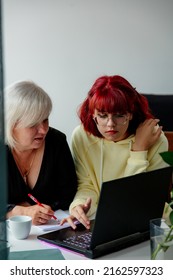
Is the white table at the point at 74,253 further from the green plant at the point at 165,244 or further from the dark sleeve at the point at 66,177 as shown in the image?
the dark sleeve at the point at 66,177

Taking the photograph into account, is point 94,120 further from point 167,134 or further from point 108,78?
point 167,134

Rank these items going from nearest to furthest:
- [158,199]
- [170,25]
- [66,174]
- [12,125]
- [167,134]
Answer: [158,199]
[12,125]
[66,174]
[167,134]
[170,25]

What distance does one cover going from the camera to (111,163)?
6.42ft

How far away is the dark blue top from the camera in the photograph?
185 cm

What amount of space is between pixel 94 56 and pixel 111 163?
5.50ft

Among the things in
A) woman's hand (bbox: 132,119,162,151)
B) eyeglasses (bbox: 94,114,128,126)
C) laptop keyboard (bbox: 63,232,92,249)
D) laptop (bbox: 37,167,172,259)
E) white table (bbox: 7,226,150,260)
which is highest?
eyeglasses (bbox: 94,114,128,126)

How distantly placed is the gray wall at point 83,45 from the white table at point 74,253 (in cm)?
208

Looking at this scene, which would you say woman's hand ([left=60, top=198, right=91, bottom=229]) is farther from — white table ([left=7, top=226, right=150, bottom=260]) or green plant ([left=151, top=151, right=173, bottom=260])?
green plant ([left=151, top=151, right=173, bottom=260])

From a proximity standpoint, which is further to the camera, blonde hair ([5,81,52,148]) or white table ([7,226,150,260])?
blonde hair ([5,81,52,148])

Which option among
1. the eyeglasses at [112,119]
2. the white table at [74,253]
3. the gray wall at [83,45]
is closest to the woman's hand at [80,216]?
the white table at [74,253]

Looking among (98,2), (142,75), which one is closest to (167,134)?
(142,75)

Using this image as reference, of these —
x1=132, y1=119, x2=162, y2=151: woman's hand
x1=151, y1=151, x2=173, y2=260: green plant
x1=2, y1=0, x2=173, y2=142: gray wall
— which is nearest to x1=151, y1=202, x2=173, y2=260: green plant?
x1=151, y1=151, x2=173, y2=260: green plant

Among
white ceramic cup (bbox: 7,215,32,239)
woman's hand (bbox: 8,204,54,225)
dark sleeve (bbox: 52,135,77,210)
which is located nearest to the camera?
white ceramic cup (bbox: 7,215,32,239)

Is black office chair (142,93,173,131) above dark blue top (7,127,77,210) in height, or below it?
above
